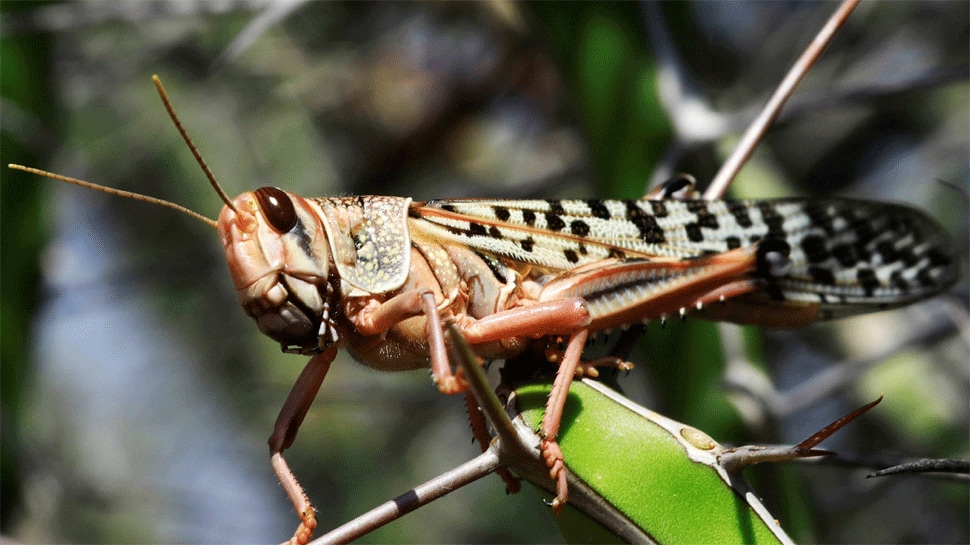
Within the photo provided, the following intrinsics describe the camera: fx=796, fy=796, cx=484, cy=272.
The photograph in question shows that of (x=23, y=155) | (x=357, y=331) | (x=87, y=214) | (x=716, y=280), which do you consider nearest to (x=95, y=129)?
(x=87, y=214)

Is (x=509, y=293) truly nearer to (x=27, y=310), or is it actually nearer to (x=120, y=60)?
(x=27, y=310)

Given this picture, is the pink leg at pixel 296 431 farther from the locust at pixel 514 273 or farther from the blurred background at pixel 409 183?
the blurred background at pixel 409 183

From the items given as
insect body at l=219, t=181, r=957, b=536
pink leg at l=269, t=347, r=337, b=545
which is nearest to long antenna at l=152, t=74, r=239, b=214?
insect body at l=219, t=181, r=957, b=536

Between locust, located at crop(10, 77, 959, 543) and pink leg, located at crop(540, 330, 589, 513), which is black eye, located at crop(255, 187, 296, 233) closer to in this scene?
locust, located at crop(10, 77, 959, 543)

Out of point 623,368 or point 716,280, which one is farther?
point 716,280

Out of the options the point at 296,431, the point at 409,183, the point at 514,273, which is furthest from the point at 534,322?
the point at 409,183

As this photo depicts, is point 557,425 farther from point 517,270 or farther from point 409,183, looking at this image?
point 409,183

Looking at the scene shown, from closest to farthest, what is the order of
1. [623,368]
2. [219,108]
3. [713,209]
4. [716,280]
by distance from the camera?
1. [623,368]
2. [716,280]
3. [713,209]
4. [219,108]
